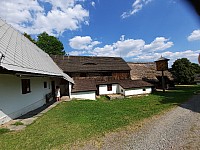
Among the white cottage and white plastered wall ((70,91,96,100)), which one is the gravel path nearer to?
the white cottage

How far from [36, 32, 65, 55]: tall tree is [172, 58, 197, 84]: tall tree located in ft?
101

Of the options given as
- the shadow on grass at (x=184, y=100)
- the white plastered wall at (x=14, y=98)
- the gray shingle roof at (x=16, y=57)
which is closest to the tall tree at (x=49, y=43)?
the shadow on grass at (x=184, y=100)

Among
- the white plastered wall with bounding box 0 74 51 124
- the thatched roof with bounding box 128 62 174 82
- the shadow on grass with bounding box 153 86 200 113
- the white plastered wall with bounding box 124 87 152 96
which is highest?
the thatched roof with bounding box 128 62 174 82

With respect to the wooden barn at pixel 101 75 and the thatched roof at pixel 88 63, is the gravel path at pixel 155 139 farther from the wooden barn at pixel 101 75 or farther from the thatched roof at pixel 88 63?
the thatched roof at pixel 88 63

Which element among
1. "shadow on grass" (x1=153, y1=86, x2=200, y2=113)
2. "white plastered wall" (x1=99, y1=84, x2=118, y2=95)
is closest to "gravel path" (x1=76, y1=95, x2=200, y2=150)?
"shadow on grass" (x1=153, y1=86, x2=200, y2=113)

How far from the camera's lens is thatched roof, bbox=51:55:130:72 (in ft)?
98.7

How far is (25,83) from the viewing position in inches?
477

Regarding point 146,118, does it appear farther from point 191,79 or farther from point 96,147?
point 191,79

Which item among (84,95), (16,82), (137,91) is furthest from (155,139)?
(137,91)

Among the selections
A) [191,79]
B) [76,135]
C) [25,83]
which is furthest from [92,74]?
[191,79]

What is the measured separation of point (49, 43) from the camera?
5038 centimetres

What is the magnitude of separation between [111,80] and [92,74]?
3.43 metres

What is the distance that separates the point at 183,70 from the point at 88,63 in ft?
87.3

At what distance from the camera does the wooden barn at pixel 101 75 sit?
29.1m
